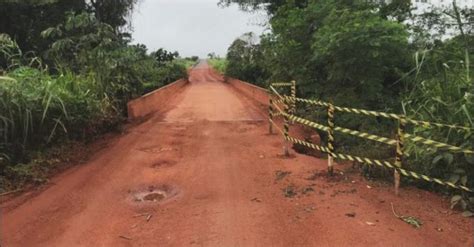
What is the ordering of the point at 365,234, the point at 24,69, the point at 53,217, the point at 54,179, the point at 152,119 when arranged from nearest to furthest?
the point at 365,234 < the point at 53,217 < the point at 54,179 < the point at 24,69 < the point at 152,119

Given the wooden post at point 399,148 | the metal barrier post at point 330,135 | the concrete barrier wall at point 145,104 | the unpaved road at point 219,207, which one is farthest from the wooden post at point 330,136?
the concrete barrier wall at point 145,104

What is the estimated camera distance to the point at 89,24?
41.1 ft

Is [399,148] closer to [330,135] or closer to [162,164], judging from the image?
[330,135]

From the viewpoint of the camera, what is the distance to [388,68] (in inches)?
412

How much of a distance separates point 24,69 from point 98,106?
193 centimetres

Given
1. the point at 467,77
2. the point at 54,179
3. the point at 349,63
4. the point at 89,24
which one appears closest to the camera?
the point at 467,77

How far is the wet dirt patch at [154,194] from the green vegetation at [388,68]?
359cm

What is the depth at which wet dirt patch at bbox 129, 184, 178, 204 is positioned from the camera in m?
6.45

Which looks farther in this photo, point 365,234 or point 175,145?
point 175,145

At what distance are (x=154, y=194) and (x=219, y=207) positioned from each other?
1.21 metres

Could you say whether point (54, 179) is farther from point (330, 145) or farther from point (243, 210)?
point (330, 145)

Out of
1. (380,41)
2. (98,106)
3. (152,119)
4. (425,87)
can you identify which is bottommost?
(152,119)

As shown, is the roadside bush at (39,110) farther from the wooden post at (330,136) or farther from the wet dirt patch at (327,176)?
the wooden post at (330,136)

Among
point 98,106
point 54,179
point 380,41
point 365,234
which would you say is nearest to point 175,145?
point 98,106
